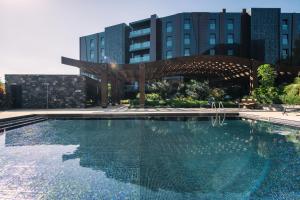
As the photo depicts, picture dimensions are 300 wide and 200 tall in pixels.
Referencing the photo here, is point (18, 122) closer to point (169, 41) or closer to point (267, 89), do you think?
point (267, 89)

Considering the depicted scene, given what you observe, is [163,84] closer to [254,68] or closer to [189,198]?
[254,68]

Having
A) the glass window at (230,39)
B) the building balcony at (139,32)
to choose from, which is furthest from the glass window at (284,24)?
the building balcony at (139,32)

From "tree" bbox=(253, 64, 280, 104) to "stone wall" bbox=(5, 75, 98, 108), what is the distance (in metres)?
16.3

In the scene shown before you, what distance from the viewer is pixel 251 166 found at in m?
5.44

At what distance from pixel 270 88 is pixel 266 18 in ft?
60.1

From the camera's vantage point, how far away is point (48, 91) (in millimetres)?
22625

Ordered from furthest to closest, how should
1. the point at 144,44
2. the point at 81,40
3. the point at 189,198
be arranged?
the point at 81,40 < the point at 144,44 < the point at 189,198

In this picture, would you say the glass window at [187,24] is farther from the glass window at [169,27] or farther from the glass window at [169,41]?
the glass window at [169,41]

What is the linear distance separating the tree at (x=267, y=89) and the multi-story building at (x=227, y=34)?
1486cm

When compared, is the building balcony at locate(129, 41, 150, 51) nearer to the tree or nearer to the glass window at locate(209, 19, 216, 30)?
the glass window at locate(209, 19, 216, 30)

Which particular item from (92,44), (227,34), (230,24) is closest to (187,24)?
(227,34)

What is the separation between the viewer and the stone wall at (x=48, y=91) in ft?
73.4

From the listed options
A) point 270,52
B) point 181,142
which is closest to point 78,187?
point 181,142

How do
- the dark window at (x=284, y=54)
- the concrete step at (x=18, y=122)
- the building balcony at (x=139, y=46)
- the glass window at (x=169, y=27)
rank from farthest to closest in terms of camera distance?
the building balcony at (x=139, y=46) < the glass window at (x=169, y=27) < the dark window at (x=284, y=54) < the concrete step at (x=18, y=122)
